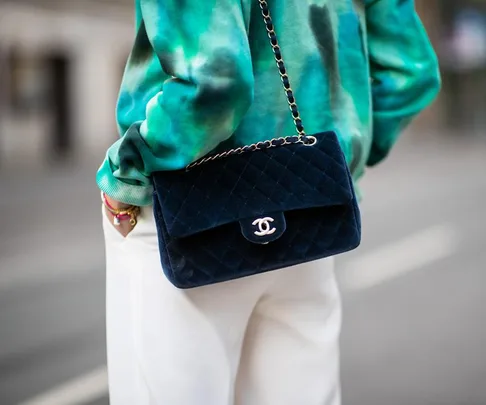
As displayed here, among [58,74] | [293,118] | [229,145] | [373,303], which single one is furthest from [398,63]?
[58,74]

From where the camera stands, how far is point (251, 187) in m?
1.61

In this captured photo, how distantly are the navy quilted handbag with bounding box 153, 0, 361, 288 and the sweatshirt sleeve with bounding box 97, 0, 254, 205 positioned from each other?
5cm

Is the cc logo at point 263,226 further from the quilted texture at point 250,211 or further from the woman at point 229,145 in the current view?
the woman at point 229,145

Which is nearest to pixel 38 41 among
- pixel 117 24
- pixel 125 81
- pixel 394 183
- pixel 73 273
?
pixel 117 24

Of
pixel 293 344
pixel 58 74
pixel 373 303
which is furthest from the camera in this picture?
pixel 58 74

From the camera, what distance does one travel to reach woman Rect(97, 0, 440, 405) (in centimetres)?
154

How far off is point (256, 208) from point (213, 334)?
0.83ft

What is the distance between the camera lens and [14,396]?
3953 mm

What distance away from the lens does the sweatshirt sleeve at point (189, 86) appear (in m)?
1.51

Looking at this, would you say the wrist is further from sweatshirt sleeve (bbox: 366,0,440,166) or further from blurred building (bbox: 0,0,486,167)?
blurred building (bbox: 0,0,486,167)

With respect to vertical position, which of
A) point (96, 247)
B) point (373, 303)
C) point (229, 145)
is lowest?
point (96, 247)

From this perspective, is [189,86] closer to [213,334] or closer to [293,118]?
[293,118]

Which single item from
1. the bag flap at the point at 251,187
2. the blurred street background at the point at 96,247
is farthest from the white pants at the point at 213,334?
the blurred street background at the point at 96,247

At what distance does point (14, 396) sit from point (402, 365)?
5.95 feet
